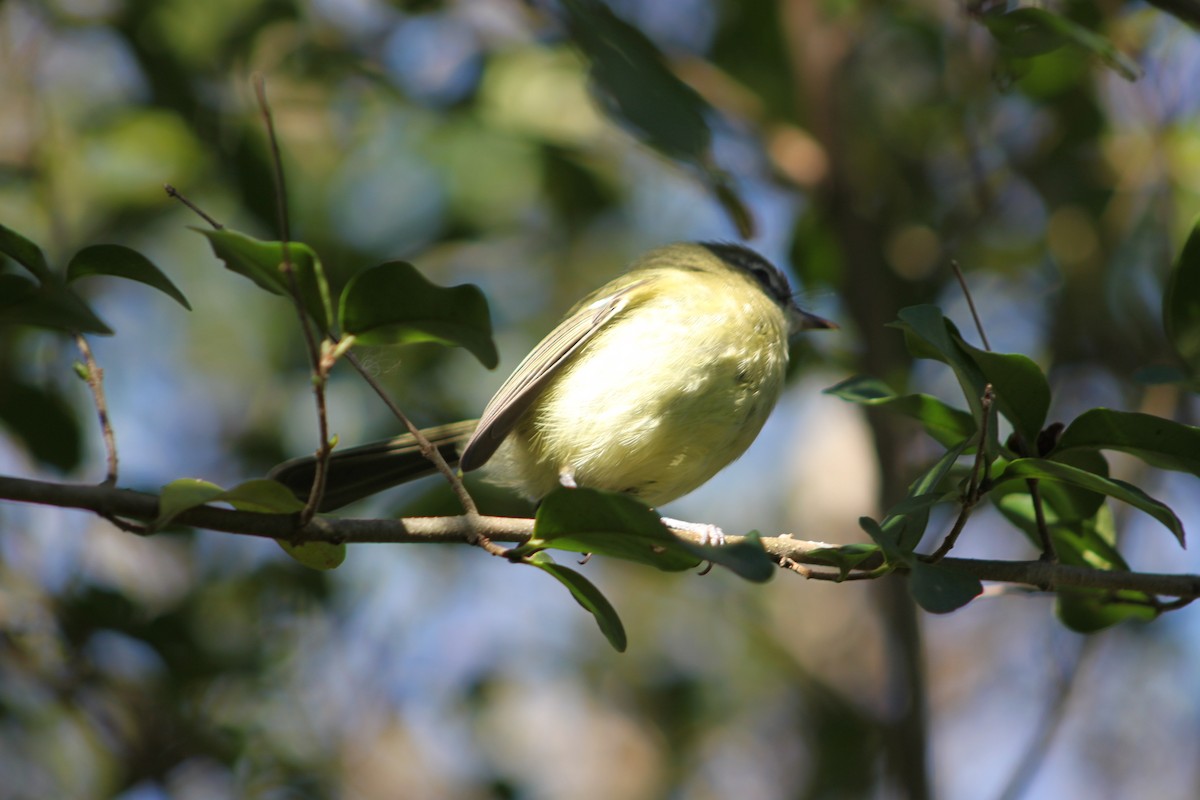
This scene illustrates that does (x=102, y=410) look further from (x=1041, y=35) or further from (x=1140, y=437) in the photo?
(x=1041, y=35)

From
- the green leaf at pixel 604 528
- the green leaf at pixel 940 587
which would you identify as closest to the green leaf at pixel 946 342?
the green leaf at pixel 940 587

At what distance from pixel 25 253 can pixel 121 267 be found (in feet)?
0.51

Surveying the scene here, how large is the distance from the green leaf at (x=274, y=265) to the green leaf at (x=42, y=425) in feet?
5.00

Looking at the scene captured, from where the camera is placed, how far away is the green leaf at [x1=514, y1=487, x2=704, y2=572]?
6.34 ft

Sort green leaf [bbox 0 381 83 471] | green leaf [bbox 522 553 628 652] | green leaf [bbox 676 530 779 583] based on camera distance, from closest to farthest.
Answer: green leaf [bbox 676 530 779 583], green leaf [bbox 522 553 628 652], green leaf [bbox 0 381 83 471]

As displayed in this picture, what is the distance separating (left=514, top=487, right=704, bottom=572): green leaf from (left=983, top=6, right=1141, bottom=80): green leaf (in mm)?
1225

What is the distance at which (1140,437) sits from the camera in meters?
2.10

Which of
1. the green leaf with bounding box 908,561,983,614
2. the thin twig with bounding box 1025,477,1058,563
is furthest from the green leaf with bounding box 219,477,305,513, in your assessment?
the thin twig with bounding box 1025,477,1058,563

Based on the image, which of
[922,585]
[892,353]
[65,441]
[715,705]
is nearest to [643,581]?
[715,705]

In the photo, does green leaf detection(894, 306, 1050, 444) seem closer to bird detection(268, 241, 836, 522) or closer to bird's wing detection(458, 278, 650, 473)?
bird detection(268, 241, 836, 522)

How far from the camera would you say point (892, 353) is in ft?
14.1

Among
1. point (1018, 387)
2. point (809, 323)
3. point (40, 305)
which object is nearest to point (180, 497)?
point (40, 305)

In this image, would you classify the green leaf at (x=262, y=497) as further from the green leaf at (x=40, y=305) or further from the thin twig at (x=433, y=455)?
the green leaf at (x=40, y=305)

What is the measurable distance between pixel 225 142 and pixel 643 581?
3.48m
